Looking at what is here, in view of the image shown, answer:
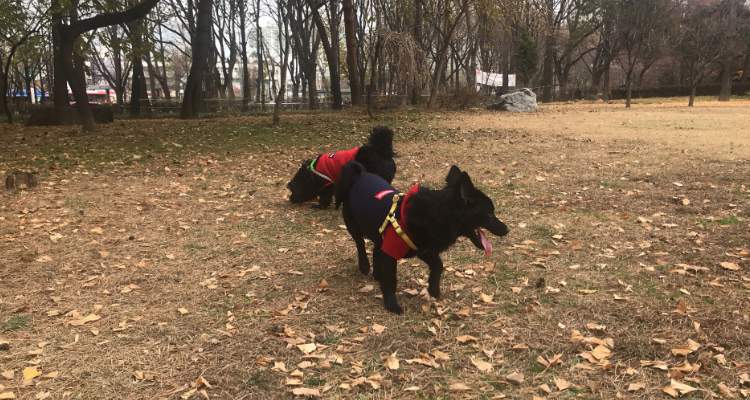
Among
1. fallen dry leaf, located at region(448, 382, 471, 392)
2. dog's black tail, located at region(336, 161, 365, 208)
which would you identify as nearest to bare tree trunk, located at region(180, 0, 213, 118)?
dog's black tail, located at region(336, 161, 365, 208)

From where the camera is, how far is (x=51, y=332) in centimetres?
374

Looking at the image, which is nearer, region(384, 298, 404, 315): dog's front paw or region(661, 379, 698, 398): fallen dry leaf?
region(661, 379, 698, 398): fallen dry leaf

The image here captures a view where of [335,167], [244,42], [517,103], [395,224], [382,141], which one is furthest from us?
[244,42]

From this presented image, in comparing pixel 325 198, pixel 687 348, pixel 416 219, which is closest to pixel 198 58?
pixel 325 198

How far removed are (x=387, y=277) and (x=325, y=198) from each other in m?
3.04

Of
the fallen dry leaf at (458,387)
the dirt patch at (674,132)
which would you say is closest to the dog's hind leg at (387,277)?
the fallen dry leaf at (458,387)

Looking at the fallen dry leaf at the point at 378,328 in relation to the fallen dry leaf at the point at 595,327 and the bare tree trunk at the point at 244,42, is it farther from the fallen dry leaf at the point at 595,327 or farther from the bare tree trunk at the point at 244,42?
the bare tree trunk at the point at 244,42

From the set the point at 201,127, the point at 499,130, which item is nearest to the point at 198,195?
the point at 201,127

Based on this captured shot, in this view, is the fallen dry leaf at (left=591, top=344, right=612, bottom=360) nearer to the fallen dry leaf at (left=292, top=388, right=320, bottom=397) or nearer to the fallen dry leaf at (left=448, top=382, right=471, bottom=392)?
the fallen dry leaf at (left=448, top=382, right=471, bottom=392)

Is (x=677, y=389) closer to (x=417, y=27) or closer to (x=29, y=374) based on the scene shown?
(x=29, y=374)

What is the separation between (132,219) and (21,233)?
1.18 m

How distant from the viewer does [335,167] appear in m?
6.32

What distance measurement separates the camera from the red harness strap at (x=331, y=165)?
6176 millimetres

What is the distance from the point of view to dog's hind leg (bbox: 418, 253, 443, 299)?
12.8 feet
